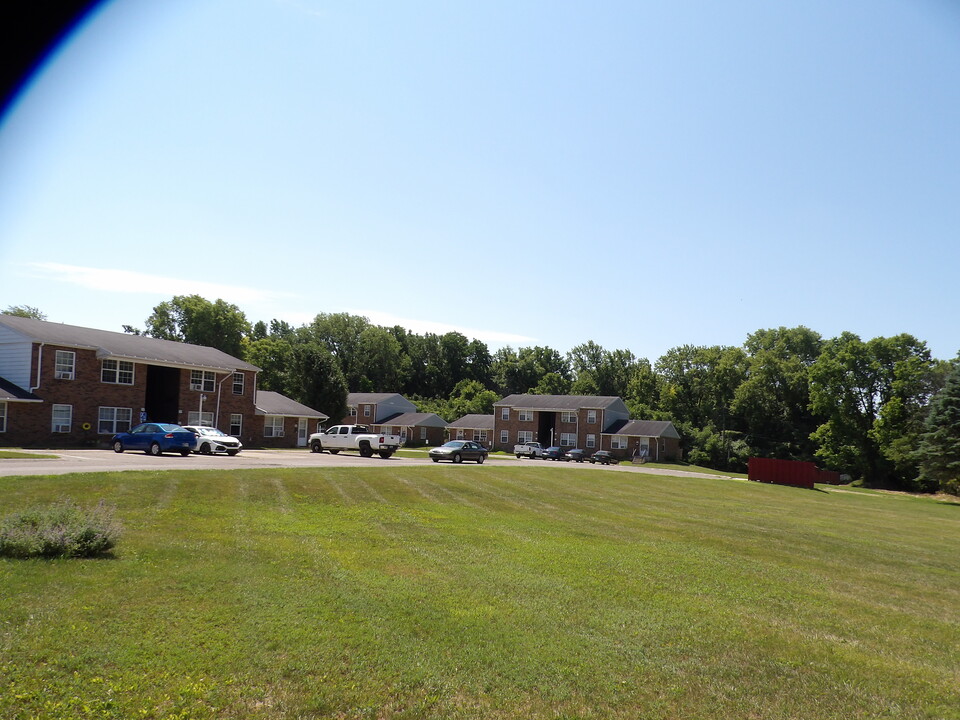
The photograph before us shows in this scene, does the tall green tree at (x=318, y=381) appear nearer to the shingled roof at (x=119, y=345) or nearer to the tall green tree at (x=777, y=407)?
the shingled roof at (x=119, y=345)

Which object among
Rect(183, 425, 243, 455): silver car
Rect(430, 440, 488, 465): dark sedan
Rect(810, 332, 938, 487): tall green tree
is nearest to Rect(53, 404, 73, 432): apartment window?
Rect(183, 425, 243, 455): silver car

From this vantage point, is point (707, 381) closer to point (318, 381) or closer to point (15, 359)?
point (318, 381)

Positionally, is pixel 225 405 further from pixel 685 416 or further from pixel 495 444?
pixel 685 416

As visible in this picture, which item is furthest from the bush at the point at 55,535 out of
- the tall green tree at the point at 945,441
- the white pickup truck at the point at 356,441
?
the tall green tree at the point at 945,441

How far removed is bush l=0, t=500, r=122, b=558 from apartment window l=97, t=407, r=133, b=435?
35.1 metres

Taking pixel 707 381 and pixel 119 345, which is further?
pixel 707 381

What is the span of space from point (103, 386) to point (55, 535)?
120 feet

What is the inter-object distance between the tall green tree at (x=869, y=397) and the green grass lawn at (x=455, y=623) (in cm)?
6508

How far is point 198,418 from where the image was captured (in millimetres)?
48469

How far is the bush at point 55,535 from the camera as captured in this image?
998 cm

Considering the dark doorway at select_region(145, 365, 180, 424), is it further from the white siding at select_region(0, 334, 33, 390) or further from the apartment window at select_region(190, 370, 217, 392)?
the white siding at select_region(0, 334, 33, 390)

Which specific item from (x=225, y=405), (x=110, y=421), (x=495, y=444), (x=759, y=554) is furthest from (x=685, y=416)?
(x=759, y=554)

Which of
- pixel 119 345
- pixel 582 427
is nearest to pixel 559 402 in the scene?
pixel 582 427

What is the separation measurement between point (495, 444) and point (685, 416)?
30.5 m
